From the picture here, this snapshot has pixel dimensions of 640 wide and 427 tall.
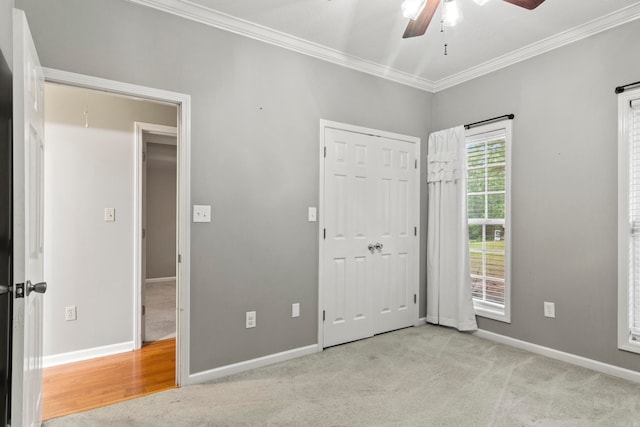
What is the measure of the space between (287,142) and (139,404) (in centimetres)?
219

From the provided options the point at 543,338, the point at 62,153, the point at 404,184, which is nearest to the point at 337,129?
the point at 404,184

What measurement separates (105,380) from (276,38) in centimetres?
303

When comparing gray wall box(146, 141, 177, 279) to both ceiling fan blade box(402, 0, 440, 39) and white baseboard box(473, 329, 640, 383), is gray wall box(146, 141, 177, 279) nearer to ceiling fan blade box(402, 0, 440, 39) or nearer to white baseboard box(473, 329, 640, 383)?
ceiling fan blade box(402, 0, 440, 39)

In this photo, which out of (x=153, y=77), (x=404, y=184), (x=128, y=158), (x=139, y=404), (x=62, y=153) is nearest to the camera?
(x=139, y=404)

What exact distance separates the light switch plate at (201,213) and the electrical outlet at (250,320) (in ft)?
2.72

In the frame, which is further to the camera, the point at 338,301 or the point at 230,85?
the point at 338,301

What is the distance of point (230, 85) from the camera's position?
2711mm

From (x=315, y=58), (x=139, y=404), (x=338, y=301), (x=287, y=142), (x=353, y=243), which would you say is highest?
(x=315, y=58)

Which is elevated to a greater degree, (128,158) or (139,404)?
(128,158)

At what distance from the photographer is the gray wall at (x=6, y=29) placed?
5.05 ft

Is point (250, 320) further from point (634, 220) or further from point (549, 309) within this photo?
point (634, 220)

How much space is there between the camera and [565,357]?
9.45ft

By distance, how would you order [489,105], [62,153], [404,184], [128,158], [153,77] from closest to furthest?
[153,77] < [62,153] < [128,158] < [489,105] < [404,184]

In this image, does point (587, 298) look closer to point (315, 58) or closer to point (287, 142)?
point (287, 142)
